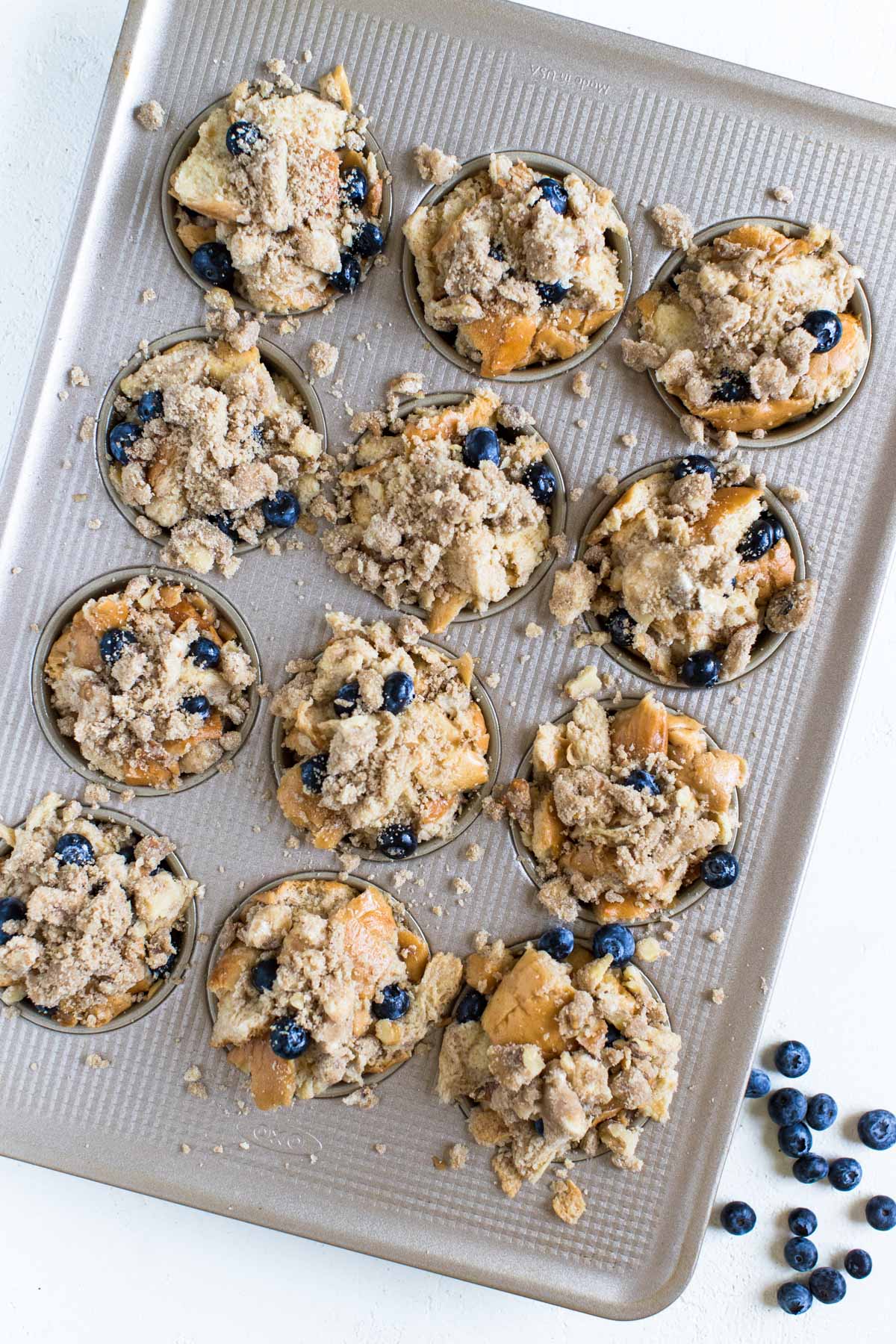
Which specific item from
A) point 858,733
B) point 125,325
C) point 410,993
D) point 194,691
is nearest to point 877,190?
point 858,733

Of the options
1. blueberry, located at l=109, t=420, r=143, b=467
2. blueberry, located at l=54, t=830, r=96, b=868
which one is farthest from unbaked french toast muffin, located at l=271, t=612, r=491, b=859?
blueberry, located at l=109, t=420, r=143, b=467

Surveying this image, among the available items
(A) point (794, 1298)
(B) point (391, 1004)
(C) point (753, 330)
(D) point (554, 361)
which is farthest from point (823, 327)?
(A) point (794, 1298)

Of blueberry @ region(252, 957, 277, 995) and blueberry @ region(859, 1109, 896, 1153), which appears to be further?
blueberry @ region(859, 1109, 896, 1153)

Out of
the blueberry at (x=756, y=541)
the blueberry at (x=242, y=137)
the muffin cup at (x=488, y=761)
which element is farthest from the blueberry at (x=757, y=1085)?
the blueberry at (x=242, y=137)

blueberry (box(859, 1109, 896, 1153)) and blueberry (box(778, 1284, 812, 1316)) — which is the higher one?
blueberry (box(859, 1109, 896, 1153))

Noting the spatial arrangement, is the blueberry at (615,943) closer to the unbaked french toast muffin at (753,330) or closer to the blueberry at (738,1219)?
the blueberry at (738,1219)

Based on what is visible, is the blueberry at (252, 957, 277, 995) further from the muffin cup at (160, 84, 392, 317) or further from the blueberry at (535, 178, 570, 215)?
the blueberry at (535, 178, 570, 215)
